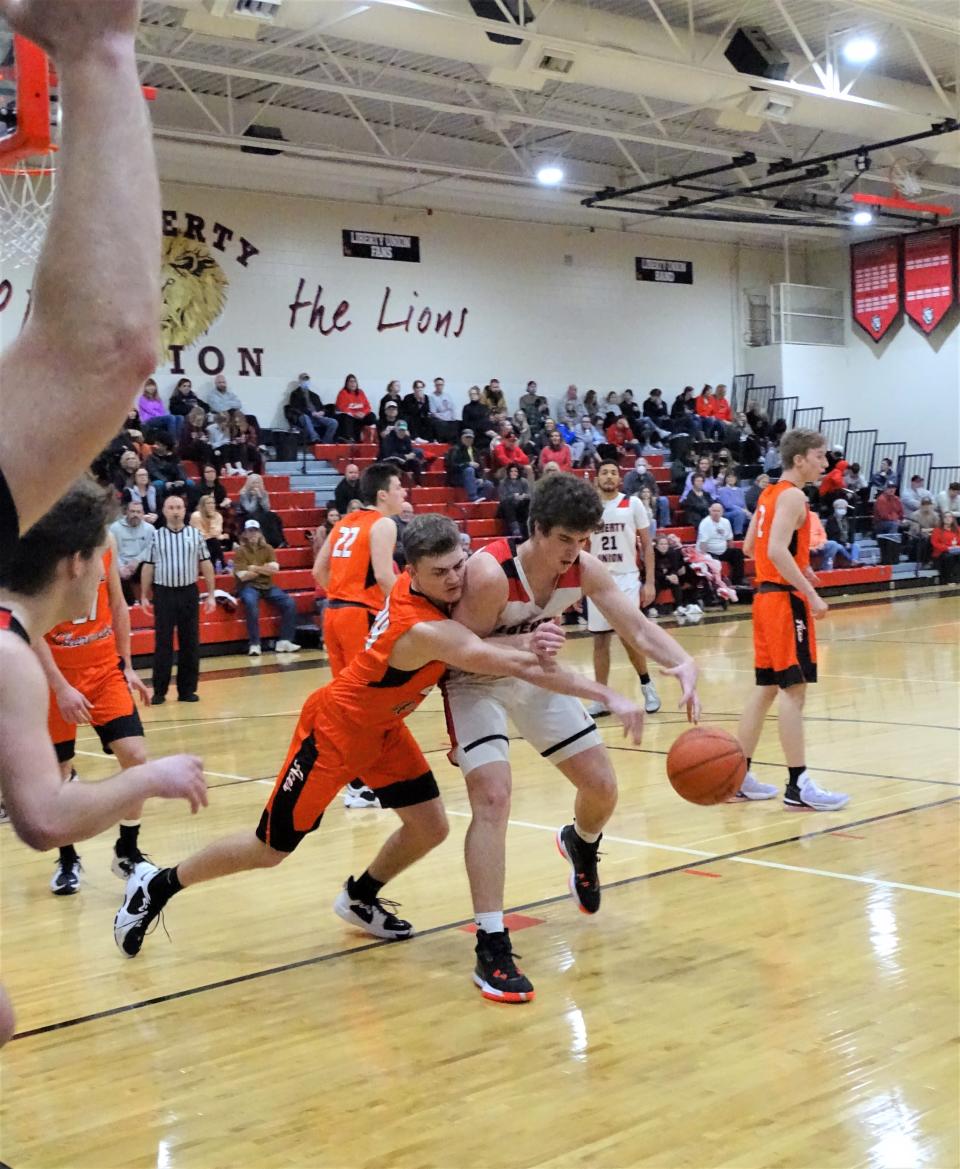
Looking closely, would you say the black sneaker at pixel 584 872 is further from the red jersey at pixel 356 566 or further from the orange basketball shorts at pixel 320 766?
the red jersey at pixel 356 566

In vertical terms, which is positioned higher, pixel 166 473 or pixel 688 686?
pixel 166 473

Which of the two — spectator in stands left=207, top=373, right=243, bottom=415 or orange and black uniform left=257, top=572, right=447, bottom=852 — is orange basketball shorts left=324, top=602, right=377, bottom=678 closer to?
orange and black uniform left=257, top=572, right=447, bottom=852

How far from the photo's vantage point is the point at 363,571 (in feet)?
21.2

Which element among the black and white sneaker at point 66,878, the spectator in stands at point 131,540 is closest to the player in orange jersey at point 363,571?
the black and white sneaker at point 66,878

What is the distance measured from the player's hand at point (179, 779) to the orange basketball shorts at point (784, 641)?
4435mm

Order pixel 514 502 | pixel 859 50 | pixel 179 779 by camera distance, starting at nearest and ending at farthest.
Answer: pixel 179 779 < pixel 859 50 < pixel 514 502

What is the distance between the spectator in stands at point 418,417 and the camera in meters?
19.0

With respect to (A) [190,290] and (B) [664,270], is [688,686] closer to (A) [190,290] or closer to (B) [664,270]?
(A) [190,290]

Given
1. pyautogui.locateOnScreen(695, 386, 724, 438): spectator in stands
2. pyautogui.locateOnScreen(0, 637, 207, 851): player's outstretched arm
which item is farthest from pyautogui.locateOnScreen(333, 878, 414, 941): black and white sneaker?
pyautogui.locateOnScreen(695, 386, 724, 438): spectator in stands

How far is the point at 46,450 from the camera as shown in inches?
38.1

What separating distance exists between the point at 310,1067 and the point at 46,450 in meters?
2.75

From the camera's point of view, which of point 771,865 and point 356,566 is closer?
point 771,865

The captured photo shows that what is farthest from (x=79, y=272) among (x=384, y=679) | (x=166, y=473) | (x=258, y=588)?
(x=166, y=473)

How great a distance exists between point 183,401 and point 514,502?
14.6 feet
